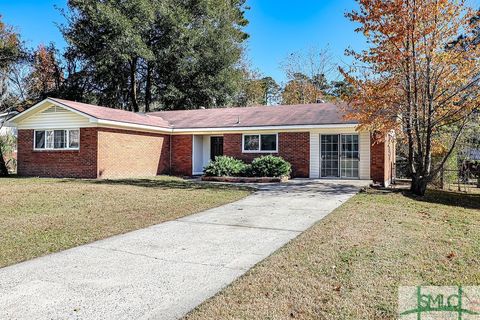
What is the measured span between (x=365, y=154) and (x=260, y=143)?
16.5 ft

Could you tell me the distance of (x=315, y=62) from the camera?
36.6m

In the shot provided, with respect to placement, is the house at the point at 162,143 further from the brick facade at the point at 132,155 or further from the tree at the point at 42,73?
the tree at the point at 42,73

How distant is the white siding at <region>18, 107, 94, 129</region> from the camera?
53.9 feet

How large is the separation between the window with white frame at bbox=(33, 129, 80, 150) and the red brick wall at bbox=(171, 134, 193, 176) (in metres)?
5.28

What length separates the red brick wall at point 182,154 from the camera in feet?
64.8

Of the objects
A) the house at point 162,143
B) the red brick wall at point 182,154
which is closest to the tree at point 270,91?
the red brick wall at point 182,154

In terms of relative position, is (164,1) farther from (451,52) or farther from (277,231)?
(277,231)

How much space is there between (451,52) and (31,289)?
12927mm

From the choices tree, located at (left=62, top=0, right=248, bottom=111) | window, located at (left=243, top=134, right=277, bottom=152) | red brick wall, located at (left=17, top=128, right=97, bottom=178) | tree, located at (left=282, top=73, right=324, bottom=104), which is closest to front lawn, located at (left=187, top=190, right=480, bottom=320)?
window, located at (left=243, top=134, right=277, bottom=152)

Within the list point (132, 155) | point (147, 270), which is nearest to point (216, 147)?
point (132, 155)

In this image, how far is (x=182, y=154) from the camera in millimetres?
19984

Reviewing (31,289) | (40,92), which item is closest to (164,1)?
(40,92)

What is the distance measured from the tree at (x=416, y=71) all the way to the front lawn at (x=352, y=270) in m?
5.95

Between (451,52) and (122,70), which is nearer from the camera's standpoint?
(451,52)
